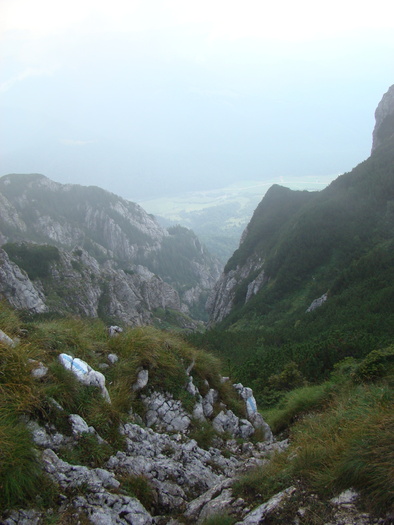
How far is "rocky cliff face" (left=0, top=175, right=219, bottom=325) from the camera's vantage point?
62.8 meters

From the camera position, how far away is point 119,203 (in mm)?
169625

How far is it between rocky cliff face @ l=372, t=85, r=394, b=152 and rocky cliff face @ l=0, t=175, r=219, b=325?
53167 millimetres

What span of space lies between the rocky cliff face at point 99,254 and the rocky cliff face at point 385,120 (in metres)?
53.2

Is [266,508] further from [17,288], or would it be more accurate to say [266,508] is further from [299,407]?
[17,288]

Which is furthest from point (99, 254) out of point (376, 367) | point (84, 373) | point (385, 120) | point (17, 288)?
point (84, 373)

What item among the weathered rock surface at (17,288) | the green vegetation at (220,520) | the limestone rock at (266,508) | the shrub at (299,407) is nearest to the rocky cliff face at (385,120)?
the weathered rock surface at (17,288)

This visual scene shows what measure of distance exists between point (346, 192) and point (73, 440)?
5089 centimetres

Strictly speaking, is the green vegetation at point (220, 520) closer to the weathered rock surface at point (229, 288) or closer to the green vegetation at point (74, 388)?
the green vegetation at point (74, 388)

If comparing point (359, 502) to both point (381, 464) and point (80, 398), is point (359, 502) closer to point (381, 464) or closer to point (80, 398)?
point (381, 464)

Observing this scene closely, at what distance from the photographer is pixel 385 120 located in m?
62.0

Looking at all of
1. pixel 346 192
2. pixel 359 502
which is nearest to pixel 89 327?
pixel 359 502

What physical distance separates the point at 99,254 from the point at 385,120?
97230mm

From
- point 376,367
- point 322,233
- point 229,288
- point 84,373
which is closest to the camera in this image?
point 84,373

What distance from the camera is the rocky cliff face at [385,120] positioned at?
197 feet
